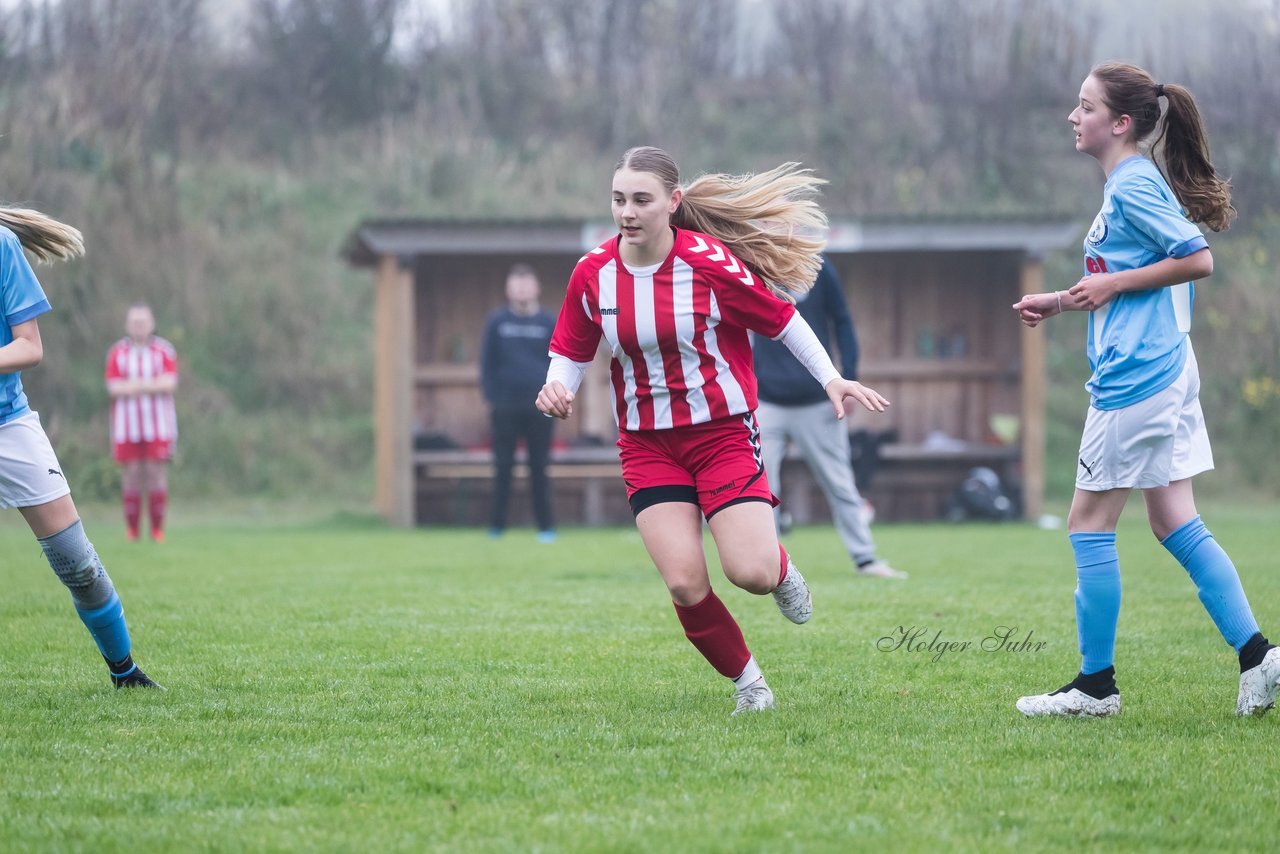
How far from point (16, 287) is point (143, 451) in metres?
8.28

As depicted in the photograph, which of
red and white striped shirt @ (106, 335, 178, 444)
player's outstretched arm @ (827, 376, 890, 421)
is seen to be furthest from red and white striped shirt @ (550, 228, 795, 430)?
red and white striped shirt @ (106, 335, 178, 444)

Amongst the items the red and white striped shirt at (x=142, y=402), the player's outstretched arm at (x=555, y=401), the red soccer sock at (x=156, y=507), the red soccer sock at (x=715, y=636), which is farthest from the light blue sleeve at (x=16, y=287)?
the red soccer sock at (x=156, y=507)

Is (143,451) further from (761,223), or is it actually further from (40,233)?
(761,223)

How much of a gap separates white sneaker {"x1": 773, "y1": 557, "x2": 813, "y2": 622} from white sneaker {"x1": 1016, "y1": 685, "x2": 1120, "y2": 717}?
72 cm

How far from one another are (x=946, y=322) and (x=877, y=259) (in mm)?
1098

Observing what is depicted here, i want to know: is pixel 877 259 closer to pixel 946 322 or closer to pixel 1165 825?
pixel 946 322

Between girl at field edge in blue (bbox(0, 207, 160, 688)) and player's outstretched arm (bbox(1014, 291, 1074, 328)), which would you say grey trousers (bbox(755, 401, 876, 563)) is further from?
girl at field edge in blue (bbox(0, 207, 160, 688))

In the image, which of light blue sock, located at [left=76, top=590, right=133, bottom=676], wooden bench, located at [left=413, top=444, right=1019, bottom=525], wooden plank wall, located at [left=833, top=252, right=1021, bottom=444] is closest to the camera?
light blue sock, located at [left=76, top=590, right=133, bottom=676]

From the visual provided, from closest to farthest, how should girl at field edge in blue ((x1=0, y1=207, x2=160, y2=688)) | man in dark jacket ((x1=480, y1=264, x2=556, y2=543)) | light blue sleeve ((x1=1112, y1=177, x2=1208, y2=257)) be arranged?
light blue sleeve ((x1=1112, y1=177, x2=1208, y2=257)) < girl at field edge in blue ((x1=0, y1=207, x2=160, y2=688)) < man in dark jacket ((x1=480, y1=264, x2=556, y2=543))

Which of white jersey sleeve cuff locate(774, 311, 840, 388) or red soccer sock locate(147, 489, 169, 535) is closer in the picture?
white jersey sleeve cuff locate(774, 311, 840, 388)

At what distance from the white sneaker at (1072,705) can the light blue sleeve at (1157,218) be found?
129 centimetres

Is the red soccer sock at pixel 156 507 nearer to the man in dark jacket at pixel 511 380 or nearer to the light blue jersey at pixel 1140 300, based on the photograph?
the man in dark jacket at pixel 511 380

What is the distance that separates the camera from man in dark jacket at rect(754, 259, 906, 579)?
8.80m

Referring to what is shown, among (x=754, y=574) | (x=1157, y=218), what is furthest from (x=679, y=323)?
(x=1157, y=218)
